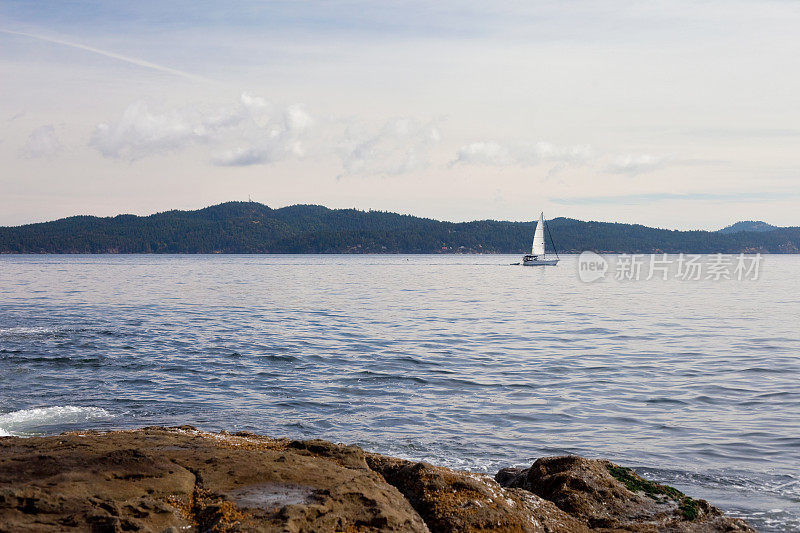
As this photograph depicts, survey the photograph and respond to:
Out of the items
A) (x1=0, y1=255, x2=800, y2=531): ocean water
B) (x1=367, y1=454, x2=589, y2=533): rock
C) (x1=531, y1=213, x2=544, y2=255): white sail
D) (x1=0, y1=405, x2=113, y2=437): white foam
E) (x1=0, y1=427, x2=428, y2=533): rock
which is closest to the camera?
(x1=0, y1=427, x2=428, y2=533): rock

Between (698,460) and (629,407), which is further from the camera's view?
(629,407)

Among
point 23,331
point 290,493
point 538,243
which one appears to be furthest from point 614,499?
point 538,243

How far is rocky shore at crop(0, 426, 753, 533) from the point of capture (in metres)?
5.27

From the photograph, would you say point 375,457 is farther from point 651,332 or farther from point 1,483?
point 651,332

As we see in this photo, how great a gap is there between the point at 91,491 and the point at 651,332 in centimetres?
2738

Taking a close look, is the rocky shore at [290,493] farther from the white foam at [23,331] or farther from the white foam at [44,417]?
the white foam at [23,331]

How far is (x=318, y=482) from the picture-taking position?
617 cm

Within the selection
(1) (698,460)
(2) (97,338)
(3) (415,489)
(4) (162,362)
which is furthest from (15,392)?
(1) (698,460)

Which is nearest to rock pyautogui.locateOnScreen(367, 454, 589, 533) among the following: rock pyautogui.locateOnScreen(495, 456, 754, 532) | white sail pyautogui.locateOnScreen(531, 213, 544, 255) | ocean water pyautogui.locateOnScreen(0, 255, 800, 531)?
rock pyautogui.locateOnScreen(495, 456, 754, 532)

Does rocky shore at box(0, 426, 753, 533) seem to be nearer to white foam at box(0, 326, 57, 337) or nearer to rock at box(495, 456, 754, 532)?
rock at box(495, 456, 754, 532)

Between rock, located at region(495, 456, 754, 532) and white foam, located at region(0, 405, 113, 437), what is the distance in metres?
8.78

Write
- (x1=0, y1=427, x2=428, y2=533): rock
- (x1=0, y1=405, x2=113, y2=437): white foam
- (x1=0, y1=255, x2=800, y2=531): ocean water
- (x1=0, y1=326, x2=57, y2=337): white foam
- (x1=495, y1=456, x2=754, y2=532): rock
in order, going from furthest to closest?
(x1=0, y1=326, x2=57, y2=337): white foam
(x1=0, y1=405, x2=113, y2=437): white foam
(x1=0, y1=255, x2=800, y2=531): ocean water
(x1=495, y1=456, x2=754, y2=532): rock
(x1=0, y1=427, x2=428, y2=533): rock

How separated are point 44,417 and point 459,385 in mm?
9318

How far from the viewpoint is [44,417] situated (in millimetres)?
13008
